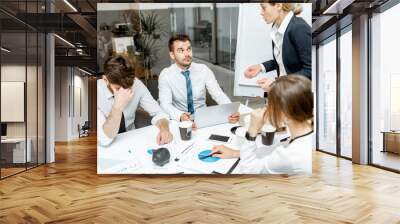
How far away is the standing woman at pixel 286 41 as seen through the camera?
6.45 m

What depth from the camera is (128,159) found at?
660 cm

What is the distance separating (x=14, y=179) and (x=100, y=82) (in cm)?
220

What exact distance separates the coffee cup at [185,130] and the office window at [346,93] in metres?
4.45

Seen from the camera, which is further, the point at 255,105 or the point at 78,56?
the point at 78,56

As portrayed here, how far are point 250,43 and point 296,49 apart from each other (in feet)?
2.52

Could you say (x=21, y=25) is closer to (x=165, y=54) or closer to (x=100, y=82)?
(x=100, y=82)

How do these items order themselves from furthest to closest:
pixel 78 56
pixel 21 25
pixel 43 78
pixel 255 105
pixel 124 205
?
pixel 78 56 → pixel 43 78 → pixel 21 25 → pixel 255 105 → pixel 124 205

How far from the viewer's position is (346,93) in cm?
942

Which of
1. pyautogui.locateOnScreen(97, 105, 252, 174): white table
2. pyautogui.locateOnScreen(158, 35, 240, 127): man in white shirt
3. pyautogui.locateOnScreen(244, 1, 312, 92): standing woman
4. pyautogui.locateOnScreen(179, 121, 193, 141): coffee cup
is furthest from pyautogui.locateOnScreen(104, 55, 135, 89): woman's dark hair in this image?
pyautogui.locateOnScreen(244, 1, 312, 92): standing woman

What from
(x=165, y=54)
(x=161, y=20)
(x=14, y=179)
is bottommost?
(x=14, y=179)

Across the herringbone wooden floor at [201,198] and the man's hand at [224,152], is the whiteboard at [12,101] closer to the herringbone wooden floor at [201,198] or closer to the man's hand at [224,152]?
the herringbone wooden floor at [201,198]

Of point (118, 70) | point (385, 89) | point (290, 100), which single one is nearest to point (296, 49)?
point (290, 100)

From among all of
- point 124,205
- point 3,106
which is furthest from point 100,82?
point 124,205

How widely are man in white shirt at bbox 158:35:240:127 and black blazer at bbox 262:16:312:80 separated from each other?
97 cm
